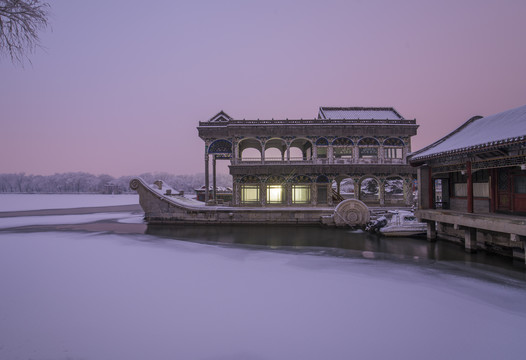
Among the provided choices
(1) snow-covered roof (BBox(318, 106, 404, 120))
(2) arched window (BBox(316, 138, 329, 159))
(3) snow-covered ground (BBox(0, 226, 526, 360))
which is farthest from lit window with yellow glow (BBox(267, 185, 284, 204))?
(3) snow-covered ground (BBox(0, 226, 526, 360))

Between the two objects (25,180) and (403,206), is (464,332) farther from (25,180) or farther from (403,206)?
(25,180)

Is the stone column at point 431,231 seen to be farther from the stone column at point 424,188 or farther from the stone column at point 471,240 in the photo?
the stone column at point 471,240

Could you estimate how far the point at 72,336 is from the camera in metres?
4.66

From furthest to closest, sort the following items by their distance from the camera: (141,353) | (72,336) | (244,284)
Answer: (244,284)
(72,336)
(141,353)

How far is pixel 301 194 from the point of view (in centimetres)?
2472

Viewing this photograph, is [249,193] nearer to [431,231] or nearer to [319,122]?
[319,122]

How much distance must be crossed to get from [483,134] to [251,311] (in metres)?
13.4

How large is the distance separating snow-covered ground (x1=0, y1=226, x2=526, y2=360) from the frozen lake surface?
1.2 inches

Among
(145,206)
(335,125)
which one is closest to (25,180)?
(145,206)

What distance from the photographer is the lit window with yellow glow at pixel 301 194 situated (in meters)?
Answer: 24.7

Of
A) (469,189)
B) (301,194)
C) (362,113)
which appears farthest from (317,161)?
(469,189)

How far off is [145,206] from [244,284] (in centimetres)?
1894

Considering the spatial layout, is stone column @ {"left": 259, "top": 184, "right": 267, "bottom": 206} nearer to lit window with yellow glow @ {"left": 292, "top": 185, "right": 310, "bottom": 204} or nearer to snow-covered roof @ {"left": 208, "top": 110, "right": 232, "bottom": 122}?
lit window with yellow glow @ {"left": 292, "top": 185, "right": 310, "bottom": 204}

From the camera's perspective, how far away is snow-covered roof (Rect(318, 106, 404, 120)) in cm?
2667
